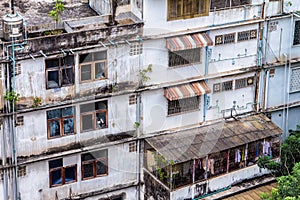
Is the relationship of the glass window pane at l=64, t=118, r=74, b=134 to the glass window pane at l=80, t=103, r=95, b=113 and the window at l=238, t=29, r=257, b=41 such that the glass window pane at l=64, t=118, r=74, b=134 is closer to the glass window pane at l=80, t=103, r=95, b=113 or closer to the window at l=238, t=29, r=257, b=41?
the glass window pane at l=80, t=103, r=95, b=113

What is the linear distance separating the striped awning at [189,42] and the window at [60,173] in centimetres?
531

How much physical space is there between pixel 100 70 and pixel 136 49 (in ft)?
Answer: 4.59

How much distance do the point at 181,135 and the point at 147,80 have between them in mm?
2544

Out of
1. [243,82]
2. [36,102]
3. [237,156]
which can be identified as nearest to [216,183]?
[237,156]

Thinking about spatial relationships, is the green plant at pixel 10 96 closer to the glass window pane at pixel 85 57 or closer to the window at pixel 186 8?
the glass window pane at pixel 85 57

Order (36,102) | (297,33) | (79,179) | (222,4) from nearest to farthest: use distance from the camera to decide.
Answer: (36,102)
(79,179)
(222,4)
(297,33)

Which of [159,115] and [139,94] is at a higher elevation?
[139,94]

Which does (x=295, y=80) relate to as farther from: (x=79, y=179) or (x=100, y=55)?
(x=79, y=179)

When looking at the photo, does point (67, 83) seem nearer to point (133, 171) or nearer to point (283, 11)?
point (133, 171)

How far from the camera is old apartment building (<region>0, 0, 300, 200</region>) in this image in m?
23.4

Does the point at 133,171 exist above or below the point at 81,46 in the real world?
below

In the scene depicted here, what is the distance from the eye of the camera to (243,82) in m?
27.0

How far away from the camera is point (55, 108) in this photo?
23.8m

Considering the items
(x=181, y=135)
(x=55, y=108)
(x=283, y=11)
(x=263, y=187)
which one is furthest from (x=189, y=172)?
(x=283, y=11)
